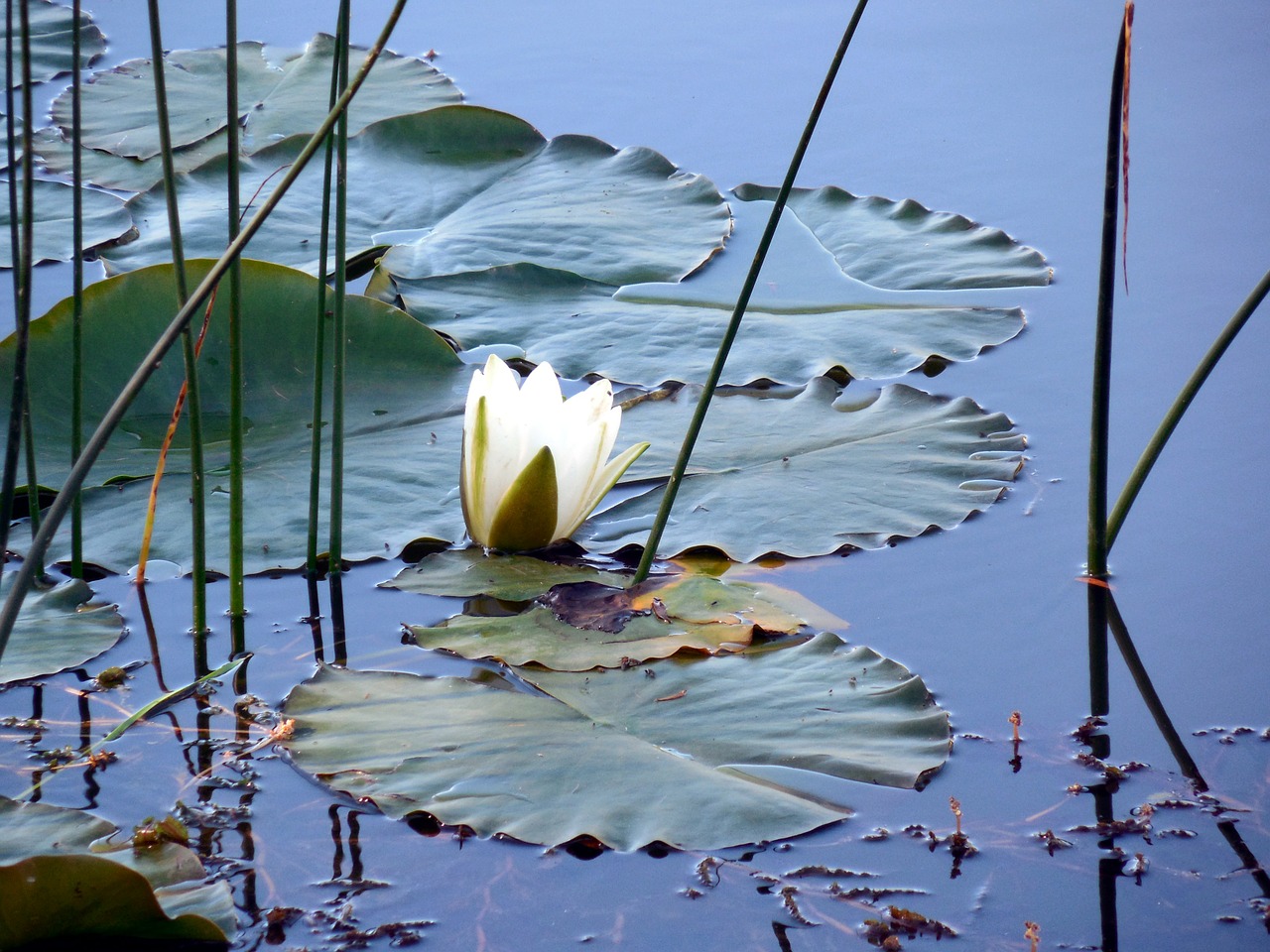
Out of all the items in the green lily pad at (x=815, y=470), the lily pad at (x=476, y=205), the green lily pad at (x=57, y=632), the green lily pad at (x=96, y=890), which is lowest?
the green lily pad at (x=57, y=632)

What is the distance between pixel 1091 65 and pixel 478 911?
3.41 metres

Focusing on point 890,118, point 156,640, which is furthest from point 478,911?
point 890,118

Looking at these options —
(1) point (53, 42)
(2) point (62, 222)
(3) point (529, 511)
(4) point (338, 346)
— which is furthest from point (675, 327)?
(1) point (53, 42)

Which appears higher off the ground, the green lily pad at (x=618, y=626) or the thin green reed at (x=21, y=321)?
the thin green reed at (x=21, y=321)

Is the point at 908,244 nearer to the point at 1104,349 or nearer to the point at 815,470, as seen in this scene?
the point at 815,470

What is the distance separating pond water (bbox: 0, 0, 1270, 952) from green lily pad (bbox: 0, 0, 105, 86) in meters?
1.68

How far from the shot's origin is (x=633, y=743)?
1413 millimetres

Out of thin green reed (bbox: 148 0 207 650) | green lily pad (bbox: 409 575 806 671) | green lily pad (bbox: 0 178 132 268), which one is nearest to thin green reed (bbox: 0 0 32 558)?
thin green reed (bbox: 148 0 207 650)

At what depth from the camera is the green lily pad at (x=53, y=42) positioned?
4035 mm

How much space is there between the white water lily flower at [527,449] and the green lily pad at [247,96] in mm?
1872

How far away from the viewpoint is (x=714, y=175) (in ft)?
10.6

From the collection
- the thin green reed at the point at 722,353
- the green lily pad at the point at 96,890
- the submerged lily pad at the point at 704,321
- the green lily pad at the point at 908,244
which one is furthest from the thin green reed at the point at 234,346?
the green lily pad at the point at 908,244

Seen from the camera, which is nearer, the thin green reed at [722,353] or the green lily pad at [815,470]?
the thin green reed at [722,353]

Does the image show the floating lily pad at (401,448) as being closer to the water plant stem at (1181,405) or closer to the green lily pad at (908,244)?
the water plant stem at (1181,405)
